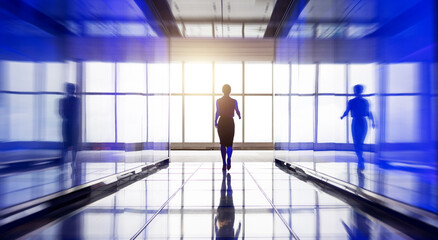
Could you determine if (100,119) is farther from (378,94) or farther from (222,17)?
(222,17)

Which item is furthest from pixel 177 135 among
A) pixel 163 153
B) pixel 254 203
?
pixel 254 203

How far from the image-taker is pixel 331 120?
5.47m

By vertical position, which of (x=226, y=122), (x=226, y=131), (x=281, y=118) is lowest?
(x=226, y=131)

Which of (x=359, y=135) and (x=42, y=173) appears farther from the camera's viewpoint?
(x=359, y=135)

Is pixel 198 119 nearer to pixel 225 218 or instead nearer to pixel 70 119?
pixel 70 119

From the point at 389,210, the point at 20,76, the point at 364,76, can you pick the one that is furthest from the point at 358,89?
the point at 20,76

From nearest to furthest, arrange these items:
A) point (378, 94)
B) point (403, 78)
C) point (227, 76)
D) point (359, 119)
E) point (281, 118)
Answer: point (403, 78) < point (378, 94) < point (359, 119) < point (281, 118) < point (227, 76)

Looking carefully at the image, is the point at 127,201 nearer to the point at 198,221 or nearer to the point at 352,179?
the point at 198,221

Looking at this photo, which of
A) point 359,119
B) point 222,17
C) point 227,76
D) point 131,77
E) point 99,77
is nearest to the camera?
point 359,119

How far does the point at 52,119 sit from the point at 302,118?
5009mm

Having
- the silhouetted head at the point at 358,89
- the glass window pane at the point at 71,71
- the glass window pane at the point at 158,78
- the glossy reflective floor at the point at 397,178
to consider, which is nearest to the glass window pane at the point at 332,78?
the silhouetted head at the point at 358,89

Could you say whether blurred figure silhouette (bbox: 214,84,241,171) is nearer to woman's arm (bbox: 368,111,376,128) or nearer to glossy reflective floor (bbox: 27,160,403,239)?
glossy reflective floor (bbox: 27,160,403,239)

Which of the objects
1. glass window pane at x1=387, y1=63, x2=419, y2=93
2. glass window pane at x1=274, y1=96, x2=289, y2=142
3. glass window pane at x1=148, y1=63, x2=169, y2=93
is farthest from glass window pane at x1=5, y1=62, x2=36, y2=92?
glass window pane at x1=274, y1=96, x2=289, y2=142

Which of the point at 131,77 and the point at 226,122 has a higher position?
the point at 131,77
